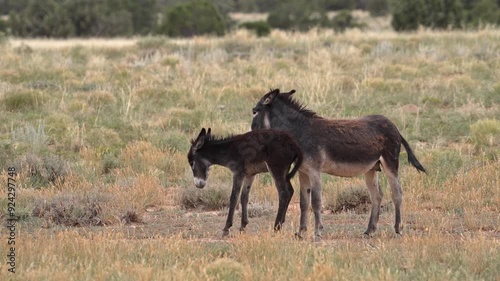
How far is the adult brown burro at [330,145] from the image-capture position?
34.7 ft

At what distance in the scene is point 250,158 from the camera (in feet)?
35.5

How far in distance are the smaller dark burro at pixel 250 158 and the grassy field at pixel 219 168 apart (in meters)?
0.47

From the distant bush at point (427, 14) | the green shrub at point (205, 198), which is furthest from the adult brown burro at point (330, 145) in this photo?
the distant bush at point (427, 14)

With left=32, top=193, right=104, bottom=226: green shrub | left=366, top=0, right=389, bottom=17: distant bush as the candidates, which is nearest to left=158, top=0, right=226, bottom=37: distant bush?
left=366, top=0, right=389, bottom=17: distant bush

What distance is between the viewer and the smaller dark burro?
10570mm

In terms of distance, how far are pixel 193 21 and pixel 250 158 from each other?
128ft

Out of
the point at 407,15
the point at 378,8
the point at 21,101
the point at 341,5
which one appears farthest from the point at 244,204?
the point at 341,5

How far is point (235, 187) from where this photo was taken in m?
10.9

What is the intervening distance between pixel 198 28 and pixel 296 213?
1460 inches

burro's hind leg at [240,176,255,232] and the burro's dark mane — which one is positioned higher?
the burro's dark mane

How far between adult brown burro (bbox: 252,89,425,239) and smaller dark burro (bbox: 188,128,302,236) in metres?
0.19

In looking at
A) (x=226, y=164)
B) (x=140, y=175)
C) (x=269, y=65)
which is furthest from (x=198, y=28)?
(x=226, y=164)

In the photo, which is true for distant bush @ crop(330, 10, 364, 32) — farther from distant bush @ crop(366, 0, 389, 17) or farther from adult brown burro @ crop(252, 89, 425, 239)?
adult brown burro @ crop(252, 89, 425, 239)

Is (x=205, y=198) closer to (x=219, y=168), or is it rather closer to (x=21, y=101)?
(x=219, y=168)
